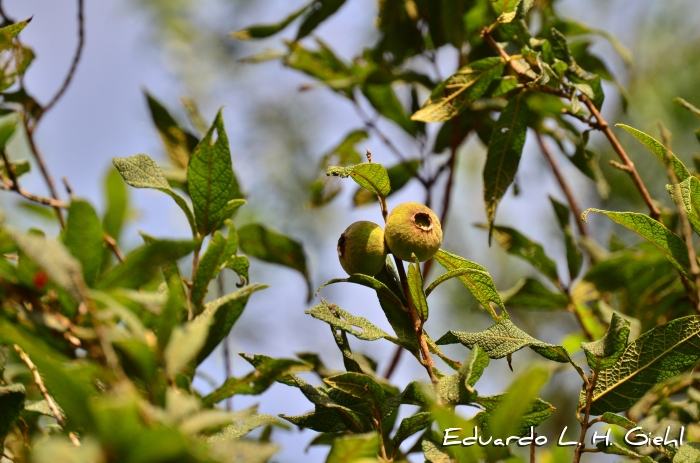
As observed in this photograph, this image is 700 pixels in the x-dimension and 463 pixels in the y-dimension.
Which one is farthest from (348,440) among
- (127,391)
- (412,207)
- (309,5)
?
(309,5)

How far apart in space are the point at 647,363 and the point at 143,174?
0.82 m

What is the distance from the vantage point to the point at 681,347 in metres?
0.93

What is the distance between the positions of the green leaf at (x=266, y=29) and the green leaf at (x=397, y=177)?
53 centimetres

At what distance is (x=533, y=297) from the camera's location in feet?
5.26

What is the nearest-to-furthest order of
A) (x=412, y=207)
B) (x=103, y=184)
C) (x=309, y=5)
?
(x=103, y=184), (x=412, y=207), (x=309, y=5)

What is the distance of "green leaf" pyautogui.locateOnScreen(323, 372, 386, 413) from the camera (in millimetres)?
876

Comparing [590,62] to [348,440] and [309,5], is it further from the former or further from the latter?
[348,440]

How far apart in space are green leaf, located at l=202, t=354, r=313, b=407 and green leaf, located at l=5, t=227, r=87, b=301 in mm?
404

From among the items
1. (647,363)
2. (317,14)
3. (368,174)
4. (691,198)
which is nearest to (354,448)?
(368,174)

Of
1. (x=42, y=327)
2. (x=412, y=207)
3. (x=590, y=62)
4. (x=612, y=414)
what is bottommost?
(x=612, y=414)

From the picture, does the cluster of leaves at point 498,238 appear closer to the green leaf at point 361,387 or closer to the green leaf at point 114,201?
the green leaf at point 361,387

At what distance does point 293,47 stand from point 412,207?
1106 millimetres

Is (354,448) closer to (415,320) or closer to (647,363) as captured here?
(415,320)

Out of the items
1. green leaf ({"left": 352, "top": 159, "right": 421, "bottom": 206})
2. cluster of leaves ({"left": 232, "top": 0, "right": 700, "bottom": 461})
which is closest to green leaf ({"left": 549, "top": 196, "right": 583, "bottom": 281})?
cluster of leaves ({"left": 232, "top": 0, "right": 700, "bottom": 461})
